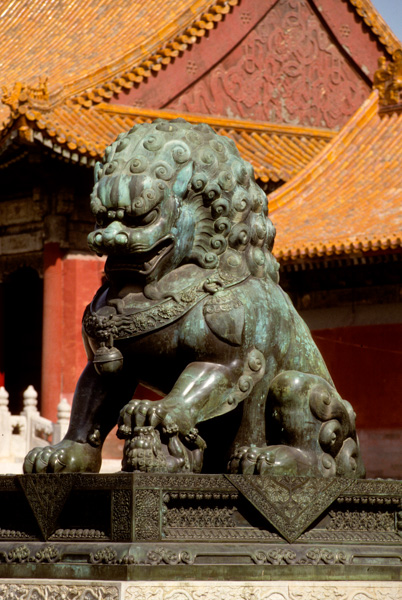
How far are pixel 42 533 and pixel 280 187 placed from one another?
13070 mm

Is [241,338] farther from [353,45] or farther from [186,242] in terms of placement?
[353,45]

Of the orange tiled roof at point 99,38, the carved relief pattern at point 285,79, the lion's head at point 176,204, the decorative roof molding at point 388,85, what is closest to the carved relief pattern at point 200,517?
the lion's head at point 176,204

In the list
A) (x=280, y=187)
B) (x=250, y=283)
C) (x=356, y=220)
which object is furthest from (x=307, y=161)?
(x=250, y=283)

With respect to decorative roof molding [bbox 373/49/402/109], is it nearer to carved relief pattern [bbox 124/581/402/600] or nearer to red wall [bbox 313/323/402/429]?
red wall [bbox 313/323/402/429]

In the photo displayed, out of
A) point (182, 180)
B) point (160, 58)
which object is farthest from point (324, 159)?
point (182, 180)

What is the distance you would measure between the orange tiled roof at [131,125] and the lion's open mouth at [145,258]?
1152 centimetres

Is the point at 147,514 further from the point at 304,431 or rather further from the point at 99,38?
the point at 99,38

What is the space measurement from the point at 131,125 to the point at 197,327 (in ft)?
43.7

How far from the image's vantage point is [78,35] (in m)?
21.8

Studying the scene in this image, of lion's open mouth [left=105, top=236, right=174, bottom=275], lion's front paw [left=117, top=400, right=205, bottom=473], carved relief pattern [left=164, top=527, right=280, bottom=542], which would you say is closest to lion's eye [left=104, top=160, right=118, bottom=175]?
lion's open mouth [left=105, top=236, right=174, bottom=275]

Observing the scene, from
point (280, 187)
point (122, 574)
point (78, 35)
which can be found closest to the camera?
point (122, 574)

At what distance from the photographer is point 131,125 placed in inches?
741

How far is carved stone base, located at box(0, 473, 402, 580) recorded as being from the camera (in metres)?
5.29

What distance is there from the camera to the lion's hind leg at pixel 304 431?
5.80 m
